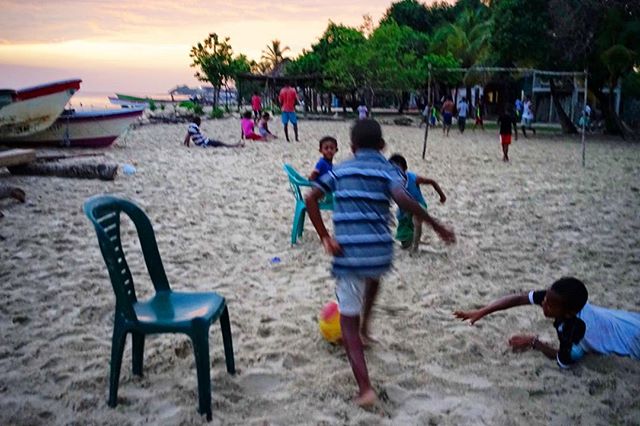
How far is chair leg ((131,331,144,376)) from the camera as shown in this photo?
3.08 meters

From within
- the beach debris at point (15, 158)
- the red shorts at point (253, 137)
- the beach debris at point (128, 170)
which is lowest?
the beach debris at point (128, 170)

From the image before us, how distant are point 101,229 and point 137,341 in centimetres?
82

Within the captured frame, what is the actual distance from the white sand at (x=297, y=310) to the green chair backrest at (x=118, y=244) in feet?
1.90

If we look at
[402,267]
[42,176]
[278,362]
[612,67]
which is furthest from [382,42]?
[278,362]

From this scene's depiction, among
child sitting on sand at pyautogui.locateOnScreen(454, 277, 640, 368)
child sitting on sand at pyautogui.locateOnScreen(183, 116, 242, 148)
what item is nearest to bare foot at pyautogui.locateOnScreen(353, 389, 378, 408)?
child sitting on sand at pyautogui.locateOnScreen(454, 277, 640, 368)

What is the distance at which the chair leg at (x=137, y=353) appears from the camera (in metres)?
Result: 3.08

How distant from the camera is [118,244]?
110 inches

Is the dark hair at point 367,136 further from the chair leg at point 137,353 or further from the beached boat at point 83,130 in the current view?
the beached boat at point 83,130

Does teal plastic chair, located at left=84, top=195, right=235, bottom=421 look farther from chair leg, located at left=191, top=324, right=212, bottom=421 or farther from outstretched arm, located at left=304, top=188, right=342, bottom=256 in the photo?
outstretched arm, located at left=304, top=188, right=342, bottom=256

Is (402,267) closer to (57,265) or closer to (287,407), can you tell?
(287,407)

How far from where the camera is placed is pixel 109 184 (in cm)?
920

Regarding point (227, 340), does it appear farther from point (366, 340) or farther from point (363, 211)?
point (363, 211)

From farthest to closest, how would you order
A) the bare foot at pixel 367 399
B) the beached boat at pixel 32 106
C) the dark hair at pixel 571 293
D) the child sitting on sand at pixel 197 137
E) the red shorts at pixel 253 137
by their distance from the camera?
the red shorts at pixel 253 137, the child sitting on sand at pixel 197 137, the beached boat at pixel 32 106, the dark hair at pixel 571 293, the bare foot at pixel 367 399

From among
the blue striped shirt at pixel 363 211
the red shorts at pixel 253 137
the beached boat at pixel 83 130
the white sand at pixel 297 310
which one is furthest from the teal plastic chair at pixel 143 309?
the red shorts at pixel 253 137
